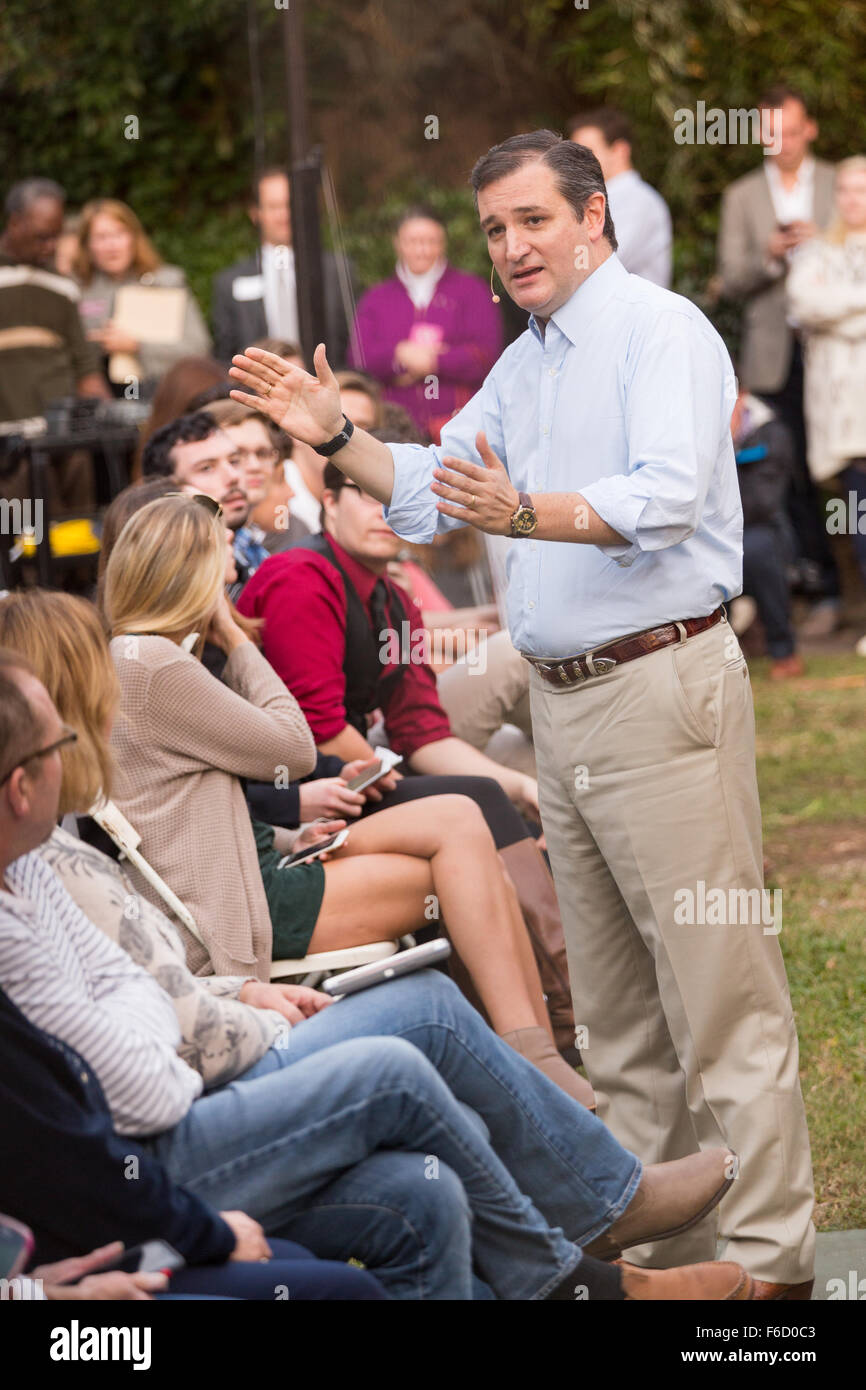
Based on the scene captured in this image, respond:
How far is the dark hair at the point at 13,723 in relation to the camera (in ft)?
7.13

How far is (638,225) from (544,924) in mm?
3530

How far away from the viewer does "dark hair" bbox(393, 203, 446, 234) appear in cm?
721

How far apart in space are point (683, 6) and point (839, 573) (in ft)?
11.8

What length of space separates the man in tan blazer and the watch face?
6.23 metres

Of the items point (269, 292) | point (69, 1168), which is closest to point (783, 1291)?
point (69, 1168)

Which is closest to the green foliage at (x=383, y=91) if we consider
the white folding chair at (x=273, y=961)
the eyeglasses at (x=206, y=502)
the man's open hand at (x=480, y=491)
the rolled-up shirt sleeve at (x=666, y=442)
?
the eyeglasses at (x=206, y=502)

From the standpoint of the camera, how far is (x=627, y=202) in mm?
6719

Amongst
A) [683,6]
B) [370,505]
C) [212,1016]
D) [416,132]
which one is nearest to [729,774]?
[212,1016]

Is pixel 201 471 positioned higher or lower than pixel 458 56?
lower

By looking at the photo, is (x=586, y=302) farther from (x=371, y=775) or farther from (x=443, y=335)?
(x=443, y=335)

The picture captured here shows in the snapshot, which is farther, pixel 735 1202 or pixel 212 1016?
pixel 735 1202

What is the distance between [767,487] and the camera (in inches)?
324
